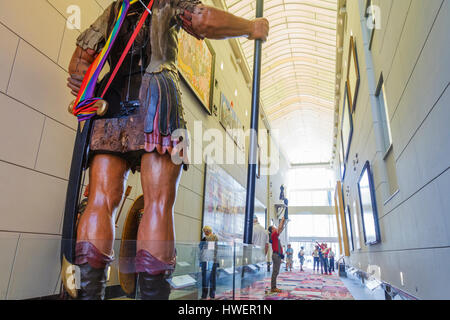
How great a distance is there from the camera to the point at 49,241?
3.48 ft

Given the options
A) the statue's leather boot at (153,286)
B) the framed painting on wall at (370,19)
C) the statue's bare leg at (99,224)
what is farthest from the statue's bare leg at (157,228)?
the framed painting on wall at (370,19)

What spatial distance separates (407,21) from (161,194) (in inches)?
93.9

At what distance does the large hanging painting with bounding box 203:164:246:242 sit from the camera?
632 centimetres

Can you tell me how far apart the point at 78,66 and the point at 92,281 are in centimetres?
108

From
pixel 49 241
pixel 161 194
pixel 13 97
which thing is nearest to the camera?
pixel 49 241

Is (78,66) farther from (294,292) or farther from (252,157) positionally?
(294,292)

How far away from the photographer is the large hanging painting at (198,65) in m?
5.10

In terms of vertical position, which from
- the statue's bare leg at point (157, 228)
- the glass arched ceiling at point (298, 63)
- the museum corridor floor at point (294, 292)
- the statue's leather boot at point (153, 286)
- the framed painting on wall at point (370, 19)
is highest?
the glass arched ceiling at point (298, 63)

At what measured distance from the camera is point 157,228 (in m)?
1.11

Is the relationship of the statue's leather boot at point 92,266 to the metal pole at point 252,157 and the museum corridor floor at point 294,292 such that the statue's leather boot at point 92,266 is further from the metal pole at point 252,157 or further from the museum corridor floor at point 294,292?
the metal pole at point 252,157

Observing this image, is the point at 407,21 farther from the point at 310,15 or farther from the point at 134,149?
the point at 310,15

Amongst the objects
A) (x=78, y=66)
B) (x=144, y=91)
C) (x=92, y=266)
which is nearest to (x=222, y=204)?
(x=78, y=66)

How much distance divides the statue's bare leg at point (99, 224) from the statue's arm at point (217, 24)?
724mm

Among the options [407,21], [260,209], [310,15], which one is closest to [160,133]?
[407,21]
